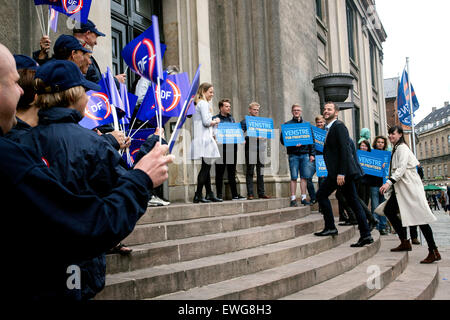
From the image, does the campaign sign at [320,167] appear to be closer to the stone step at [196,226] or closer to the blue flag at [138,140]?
the stone step at [196,226]

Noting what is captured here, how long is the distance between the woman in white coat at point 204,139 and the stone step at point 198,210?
0.64 meters

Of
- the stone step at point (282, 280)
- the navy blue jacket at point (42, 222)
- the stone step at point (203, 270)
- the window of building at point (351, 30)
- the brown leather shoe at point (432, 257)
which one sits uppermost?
the window of building at point (351, 30)

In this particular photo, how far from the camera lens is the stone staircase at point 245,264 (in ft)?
12.2

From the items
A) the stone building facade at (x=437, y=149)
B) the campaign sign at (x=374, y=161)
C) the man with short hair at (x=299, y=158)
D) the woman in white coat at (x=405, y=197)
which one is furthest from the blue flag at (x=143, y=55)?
the stone building facade at (x=437, y=149)

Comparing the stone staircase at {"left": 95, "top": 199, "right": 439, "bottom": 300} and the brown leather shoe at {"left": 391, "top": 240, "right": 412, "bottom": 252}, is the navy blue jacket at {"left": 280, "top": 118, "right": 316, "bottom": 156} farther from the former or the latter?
the brown leather shoe at {"left": 391, "top": 240, "right": 412, "bottom": 252}

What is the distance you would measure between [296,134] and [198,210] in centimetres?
375

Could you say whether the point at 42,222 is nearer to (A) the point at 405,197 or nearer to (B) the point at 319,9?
(A) the point at 405,197

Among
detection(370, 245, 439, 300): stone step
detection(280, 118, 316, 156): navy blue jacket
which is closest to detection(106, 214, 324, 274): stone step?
detection(370, 245, 439, 300): stone step

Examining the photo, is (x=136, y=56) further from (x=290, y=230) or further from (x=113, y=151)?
(x=290, y=230)

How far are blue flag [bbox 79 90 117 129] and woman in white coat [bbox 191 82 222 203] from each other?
Result: 3.03 meters

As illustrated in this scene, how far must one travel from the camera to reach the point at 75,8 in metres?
4.74

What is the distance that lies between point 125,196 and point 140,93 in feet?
16.7

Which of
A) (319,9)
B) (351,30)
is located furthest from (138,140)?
(351,30)
